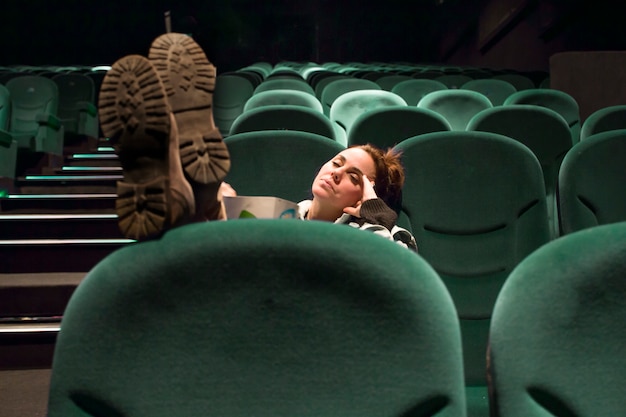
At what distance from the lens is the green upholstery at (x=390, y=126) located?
64.5 inches

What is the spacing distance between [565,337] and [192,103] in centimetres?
41

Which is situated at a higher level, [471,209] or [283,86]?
[283,86]

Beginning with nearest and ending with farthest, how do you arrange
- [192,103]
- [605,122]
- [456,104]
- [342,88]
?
[192,103]
[605,122]
[456,104]
[342,88]

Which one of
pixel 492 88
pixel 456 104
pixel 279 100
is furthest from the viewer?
pixel 492 88

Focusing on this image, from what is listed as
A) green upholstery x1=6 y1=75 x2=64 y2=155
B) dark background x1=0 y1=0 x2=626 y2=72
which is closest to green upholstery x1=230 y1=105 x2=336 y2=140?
green upholstery x1=6 y1=75 x2=64 y2=155

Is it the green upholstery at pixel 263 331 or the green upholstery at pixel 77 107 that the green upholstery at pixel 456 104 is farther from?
the green upholstery at pixel 263 331

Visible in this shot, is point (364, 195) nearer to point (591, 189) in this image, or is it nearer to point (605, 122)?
point (591, 189)

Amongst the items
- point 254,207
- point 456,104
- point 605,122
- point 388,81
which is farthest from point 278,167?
Answer: point 388,81

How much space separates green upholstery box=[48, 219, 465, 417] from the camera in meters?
0.48

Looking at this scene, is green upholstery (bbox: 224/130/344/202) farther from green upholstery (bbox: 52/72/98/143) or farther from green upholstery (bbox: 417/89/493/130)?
green upholstery (bbox: 52/72/98/143)

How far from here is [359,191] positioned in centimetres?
109

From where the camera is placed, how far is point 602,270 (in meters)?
0.51

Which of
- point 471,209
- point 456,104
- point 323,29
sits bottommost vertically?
point 471,209

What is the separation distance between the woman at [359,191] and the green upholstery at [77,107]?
8.24 feet
